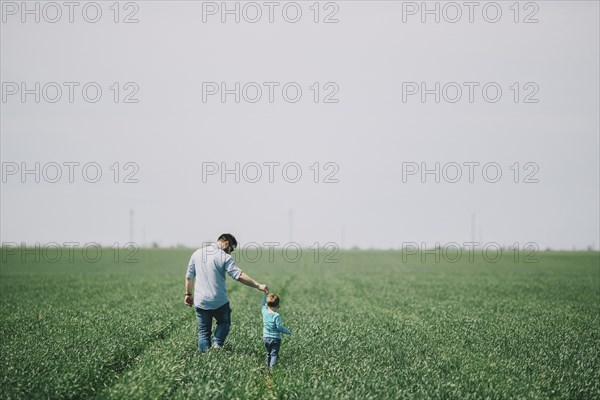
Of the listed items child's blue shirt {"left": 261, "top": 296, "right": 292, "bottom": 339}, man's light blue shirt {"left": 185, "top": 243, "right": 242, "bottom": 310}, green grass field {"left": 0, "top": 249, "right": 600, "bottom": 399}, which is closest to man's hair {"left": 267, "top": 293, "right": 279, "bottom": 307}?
child's blue shirt {"left": 261, "top": 296, "right": 292, "bottom": 339}

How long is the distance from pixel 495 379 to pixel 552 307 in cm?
1657

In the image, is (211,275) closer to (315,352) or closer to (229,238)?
(229,238)

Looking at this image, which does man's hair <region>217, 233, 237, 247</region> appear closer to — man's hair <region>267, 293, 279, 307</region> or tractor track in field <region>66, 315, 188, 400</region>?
man's hair <region>267, 293, 279, 307</region>

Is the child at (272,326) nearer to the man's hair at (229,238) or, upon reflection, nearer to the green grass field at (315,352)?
the green grass field at (315,352)

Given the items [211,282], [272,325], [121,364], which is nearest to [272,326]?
[272,325]

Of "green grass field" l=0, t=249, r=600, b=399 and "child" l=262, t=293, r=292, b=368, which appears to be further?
"child" l=262, t=293, r=292, b=368

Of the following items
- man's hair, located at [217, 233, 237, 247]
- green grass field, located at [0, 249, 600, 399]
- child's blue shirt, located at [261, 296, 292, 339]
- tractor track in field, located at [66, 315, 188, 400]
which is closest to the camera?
green grass field, located at [0, 249, 600, 399]

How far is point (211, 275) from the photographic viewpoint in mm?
12008

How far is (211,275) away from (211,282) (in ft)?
0.52

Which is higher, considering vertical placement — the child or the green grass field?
the child

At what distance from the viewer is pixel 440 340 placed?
1525cm

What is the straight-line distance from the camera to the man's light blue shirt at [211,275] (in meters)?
11.9

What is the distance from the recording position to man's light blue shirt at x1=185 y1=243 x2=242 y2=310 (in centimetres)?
1191

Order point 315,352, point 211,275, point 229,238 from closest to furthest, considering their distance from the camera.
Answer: point 229,238 → point 211,275 → point 315,352
